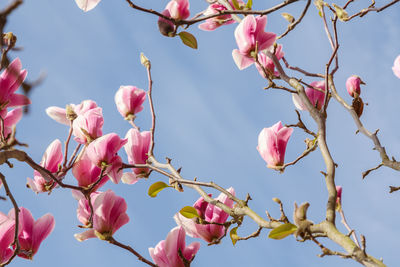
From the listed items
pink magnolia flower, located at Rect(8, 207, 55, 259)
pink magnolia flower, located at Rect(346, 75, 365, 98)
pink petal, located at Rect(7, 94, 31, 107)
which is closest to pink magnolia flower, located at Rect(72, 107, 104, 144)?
pink petal, located at Rect(7, 94, 31, 107)

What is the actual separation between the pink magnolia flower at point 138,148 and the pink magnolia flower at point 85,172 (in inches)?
6.6

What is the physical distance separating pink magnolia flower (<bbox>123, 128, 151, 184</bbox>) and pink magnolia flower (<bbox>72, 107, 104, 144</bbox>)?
13cm

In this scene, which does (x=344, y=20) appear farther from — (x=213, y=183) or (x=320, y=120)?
(x=213, y=183)

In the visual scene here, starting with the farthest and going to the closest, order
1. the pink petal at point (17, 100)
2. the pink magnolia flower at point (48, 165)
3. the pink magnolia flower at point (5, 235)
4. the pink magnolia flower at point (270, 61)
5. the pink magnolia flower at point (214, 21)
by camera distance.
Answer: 1. the pink magnolia flower at point (214, 21)
2. the pink magnolia flower at point (270, 61)
3. the pink magnolia flower at point (48, 165)
4. the pink petal at point (17, 100)
5. the pink magnolia flower at point (5, 235)

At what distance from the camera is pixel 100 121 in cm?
170

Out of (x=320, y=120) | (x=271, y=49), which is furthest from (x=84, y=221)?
(x=271, y=49)

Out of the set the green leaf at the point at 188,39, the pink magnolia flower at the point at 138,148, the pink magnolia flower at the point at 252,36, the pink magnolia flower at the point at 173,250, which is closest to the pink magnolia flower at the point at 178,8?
the green leaf at the point at 188,39

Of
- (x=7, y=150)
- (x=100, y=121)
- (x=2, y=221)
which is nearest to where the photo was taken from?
(x=7, y=150)

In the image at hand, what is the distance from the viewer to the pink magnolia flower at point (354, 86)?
1968mm

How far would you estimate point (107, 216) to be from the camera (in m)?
1.57

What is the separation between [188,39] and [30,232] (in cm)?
91

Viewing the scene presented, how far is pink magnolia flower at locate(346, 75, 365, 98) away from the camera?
1968 millimetres

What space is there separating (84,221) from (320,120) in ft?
3.03

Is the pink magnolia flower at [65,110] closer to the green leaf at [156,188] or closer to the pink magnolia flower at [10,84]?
the pink magnolia flower at [10,84]
